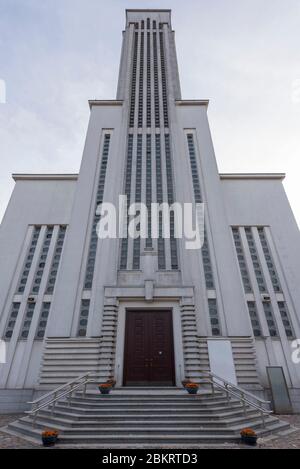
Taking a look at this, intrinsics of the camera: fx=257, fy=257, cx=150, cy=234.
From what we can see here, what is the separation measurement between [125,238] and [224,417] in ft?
34.4

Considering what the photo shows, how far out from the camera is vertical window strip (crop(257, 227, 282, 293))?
15672 mm

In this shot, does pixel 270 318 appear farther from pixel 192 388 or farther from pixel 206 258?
pixel 192 388

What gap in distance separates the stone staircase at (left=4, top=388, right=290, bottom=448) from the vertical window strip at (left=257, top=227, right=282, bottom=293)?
785 centimetres

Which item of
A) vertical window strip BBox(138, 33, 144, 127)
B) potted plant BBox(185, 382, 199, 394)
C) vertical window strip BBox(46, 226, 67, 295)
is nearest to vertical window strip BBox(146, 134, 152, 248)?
vertical window strip BBox(138, 33, 144, 127)

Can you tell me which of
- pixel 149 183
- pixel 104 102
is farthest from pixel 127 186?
pixel 104 102

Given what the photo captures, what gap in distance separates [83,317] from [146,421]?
6868mm

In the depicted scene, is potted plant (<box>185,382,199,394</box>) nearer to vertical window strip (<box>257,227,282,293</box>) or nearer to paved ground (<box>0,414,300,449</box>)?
paved ground (<box>0,414,300,449</box>)

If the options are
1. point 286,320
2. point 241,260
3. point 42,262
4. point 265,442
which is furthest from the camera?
point 241,260

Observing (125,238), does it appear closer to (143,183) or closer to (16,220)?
(143,183)

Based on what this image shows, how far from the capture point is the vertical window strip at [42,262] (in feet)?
50.9

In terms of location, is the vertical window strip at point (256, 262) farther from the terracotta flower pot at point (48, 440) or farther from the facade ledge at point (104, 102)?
the facade ledge at point (104, 102)

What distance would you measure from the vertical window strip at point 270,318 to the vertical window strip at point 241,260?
118cm

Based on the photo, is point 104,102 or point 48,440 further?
point 104,102

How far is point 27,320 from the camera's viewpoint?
14.5m
